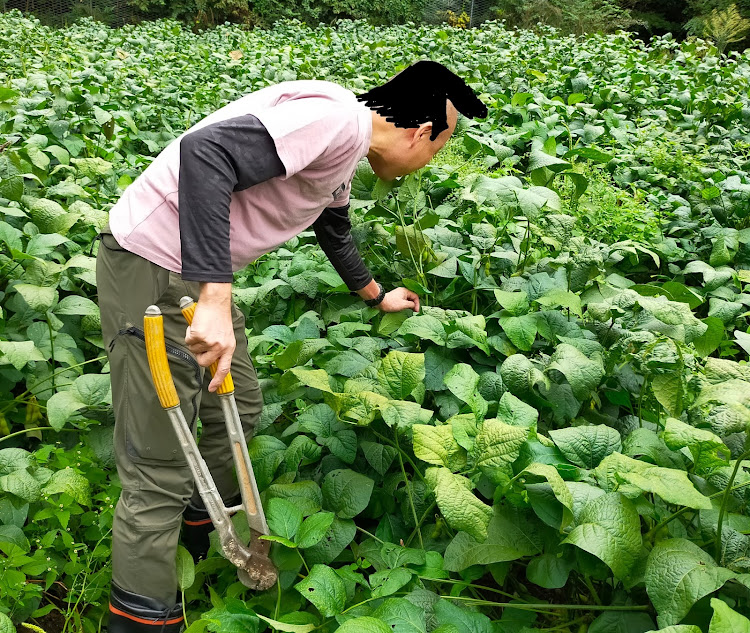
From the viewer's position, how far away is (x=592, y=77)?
575 cm

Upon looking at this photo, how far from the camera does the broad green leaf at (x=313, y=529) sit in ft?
5.45

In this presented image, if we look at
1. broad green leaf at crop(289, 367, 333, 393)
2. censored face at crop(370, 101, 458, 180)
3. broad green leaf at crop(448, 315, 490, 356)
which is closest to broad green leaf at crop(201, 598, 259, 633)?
broad green leaf at crop(289, 367, 333, 393)

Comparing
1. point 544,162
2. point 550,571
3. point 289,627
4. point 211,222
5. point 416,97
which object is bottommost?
point 289,627

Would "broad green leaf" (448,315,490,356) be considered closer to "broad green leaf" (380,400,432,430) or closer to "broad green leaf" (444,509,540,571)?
"broad green leaf" (380,400,432,430)

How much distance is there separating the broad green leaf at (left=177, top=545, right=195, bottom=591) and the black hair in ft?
4.45

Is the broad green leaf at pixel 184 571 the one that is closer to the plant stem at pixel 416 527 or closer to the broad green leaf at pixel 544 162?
the plant stem at pixel 416 527

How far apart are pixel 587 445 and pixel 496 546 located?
0.32 metres

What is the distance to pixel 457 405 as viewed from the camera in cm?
211

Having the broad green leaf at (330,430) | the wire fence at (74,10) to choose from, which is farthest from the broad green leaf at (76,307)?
the wire fence at (74,10)

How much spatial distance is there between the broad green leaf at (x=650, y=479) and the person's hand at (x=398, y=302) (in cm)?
119

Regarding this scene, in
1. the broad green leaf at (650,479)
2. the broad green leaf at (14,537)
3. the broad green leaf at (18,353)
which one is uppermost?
the broad green leaf at (650,479)

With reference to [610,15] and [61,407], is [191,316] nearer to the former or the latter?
[61,407]

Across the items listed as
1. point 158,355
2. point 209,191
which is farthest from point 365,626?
point 209,191

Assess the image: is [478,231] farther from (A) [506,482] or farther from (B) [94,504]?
(B) [94,504]
